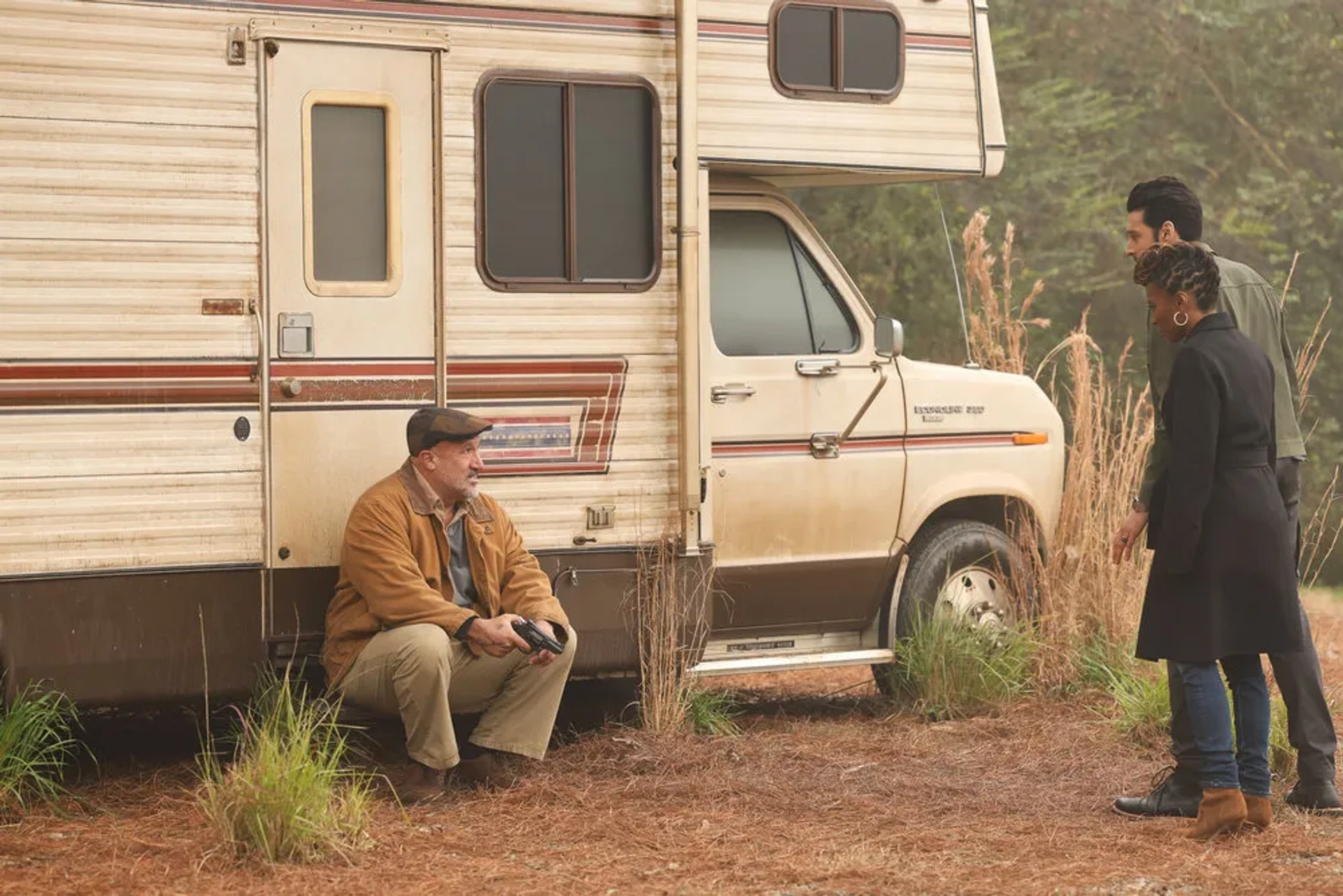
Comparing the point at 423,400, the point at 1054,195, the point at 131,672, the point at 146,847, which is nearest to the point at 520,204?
the point at 423,400

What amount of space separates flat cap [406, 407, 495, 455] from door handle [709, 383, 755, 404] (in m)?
1.30

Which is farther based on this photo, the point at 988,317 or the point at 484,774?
the point at 988,317

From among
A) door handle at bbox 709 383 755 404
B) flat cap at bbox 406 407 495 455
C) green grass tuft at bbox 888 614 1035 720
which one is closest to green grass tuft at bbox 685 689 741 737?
green grass tuft at bbox 888 614 1035 720

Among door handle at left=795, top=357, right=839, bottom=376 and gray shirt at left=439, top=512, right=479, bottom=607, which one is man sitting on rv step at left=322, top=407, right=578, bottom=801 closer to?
gray shirt at left=439, top=512, right=479, bottom=607

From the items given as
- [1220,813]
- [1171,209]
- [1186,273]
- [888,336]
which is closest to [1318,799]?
[1220,813]

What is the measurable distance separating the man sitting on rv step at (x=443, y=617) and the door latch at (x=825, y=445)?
1482 millimetres

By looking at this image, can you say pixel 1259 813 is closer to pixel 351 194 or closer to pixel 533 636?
pixel 533 636

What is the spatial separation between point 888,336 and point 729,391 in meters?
0.70

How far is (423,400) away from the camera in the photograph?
265 inches

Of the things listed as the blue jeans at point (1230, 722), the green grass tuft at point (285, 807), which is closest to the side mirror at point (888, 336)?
the blue jeans at point (1230, 722)

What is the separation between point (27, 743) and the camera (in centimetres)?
613

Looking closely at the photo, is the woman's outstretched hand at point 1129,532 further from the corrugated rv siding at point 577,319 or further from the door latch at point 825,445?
the door latch at point 825,445

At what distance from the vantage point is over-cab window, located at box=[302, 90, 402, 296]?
6.57 m

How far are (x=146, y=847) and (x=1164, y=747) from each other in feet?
12.2
